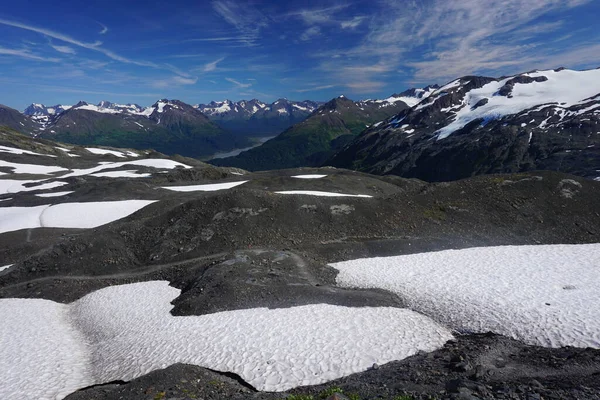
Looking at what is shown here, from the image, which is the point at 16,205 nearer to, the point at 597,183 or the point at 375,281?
the point at 375,281

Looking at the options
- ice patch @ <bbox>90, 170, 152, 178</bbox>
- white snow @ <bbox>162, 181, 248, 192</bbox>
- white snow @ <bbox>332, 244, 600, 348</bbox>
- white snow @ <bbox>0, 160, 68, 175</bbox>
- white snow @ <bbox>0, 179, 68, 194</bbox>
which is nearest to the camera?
white snow @ <bbox>332, 244, 600, 348</bbox>

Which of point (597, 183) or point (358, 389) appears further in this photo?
point (597, 183)

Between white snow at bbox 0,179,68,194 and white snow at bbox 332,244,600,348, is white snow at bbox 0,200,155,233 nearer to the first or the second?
white snow at bbox 0,179,68,194

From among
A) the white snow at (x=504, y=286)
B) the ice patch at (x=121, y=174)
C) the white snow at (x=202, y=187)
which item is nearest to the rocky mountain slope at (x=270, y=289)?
the white snow at (x=504, y=286)

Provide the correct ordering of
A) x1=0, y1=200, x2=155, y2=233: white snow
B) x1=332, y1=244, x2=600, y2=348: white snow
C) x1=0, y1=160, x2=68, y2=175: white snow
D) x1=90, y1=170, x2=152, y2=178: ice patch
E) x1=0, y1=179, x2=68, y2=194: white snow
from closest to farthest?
x1=332, y1=244, x2=600, y2=348: white snow < x1=0, y1=200, x2=155, y2=233: white snow < x1=0, y1=179, x2=68, y2=194: white snow < x1=90, y1=170, x2=152, y2=178: ice patch < x1=0, y1=160, x2=68, y2=175: white snow

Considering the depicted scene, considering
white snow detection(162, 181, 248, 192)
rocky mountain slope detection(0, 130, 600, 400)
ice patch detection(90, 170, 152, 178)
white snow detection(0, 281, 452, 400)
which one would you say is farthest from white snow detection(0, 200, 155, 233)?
white snow detection(0, 281, 452, 400)

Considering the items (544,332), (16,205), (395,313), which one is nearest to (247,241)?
(395,313)
